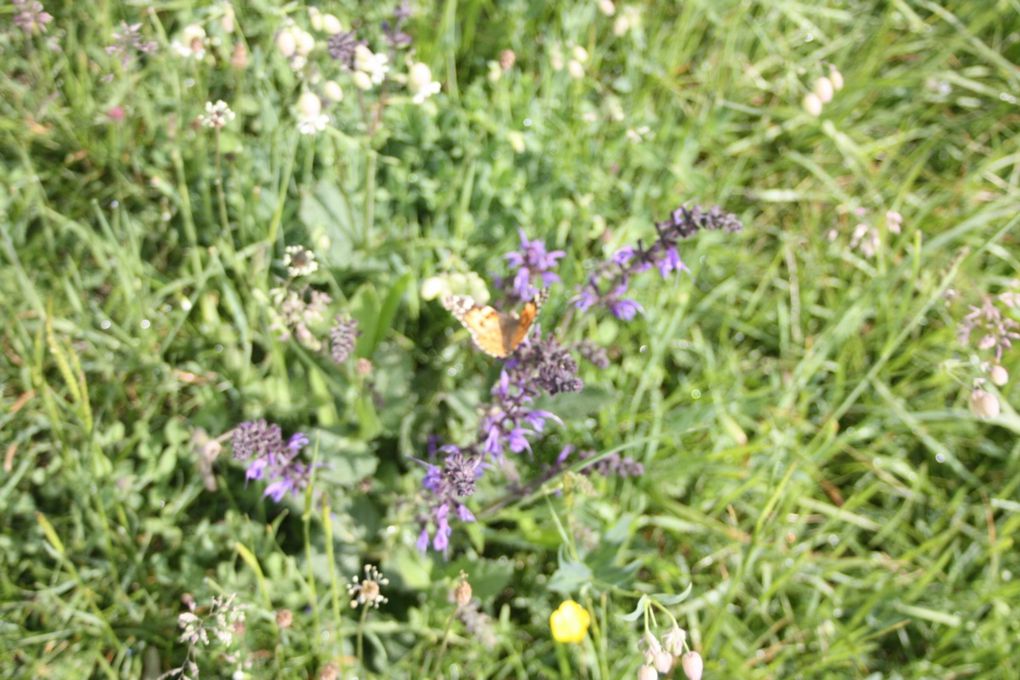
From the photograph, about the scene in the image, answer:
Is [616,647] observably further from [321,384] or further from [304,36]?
[304,36]

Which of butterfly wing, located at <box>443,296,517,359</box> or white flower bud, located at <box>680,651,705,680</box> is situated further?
butterfly wing, located at <box>443,296,517,359</box>

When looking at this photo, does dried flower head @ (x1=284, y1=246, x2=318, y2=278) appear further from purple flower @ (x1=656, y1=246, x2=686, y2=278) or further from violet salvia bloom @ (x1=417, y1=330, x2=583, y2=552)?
purple flower @ (x1=656, y1=246, x2=686, y2=278)

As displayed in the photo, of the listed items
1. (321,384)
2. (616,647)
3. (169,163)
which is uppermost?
(169,163)

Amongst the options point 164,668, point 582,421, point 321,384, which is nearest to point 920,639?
point 582,421

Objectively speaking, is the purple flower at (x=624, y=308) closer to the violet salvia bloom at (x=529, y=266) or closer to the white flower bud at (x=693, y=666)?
the violet salvia bloom at (x=529, y=266)

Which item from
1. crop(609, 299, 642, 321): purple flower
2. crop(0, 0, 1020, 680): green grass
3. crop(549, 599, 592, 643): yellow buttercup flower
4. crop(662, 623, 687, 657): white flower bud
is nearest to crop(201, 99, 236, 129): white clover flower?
crop(0, 0, 1020, 680): green grass

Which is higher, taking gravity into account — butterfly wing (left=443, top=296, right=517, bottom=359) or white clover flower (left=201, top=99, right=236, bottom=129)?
white clover flower (left=201, top=99, right=236, bottom=129)

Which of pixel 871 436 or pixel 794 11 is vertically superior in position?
pixel 794 11
